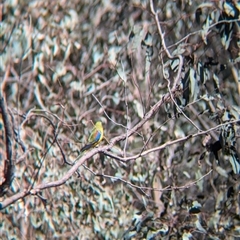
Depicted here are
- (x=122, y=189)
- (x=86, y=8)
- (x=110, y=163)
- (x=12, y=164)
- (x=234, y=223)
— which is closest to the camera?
(x=12, y=164)

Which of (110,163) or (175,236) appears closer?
(175,236)

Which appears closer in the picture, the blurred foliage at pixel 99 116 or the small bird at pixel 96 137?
the small bird at pixel 96 137

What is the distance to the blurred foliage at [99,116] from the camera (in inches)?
162

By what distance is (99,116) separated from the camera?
477cm

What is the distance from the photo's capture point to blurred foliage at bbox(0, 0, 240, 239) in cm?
411

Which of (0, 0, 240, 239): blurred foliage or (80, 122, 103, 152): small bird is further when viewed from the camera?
(0, 0, 240, 239): blurred foliage

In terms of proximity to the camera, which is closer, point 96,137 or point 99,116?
point 96,137

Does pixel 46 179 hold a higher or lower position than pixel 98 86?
lower

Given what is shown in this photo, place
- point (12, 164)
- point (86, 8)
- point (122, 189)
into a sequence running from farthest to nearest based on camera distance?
1. point (86, 8)
2. point (122, 189)
3. point (12, 164)

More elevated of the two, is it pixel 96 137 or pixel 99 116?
pixel 99 116

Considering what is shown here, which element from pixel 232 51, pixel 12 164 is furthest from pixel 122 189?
pixel 12 164

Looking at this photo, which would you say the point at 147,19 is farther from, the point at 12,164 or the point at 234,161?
the point at 12,164

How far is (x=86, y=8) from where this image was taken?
517 cm

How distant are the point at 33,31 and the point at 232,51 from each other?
174 cm
